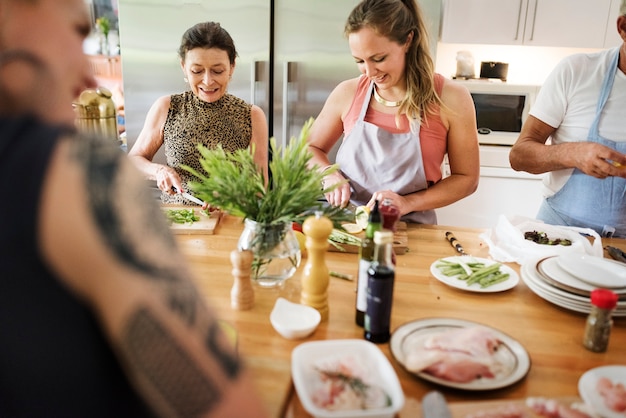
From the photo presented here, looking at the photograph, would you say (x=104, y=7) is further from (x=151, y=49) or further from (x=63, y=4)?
(x=63, y=4)

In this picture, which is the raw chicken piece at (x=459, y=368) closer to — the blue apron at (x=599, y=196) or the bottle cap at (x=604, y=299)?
the bottle cap at (x=604, y=299)

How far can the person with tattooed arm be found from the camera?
1.44ft

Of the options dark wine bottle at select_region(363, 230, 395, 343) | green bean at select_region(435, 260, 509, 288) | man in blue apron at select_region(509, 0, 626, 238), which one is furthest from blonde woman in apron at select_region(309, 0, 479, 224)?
dark wine bottle at select_region(363, 230, 395, 343)

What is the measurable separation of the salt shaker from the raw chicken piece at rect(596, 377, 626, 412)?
0.48 feet

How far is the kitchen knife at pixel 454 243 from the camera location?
158 cm

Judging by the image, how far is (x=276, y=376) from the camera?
0.94 m

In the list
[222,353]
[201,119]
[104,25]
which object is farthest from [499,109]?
[222,353]

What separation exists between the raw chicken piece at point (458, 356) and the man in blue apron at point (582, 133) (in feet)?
3.96

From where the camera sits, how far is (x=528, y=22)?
3309 mm

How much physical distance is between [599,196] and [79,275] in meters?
2.06

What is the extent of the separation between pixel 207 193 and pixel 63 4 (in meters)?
0.77

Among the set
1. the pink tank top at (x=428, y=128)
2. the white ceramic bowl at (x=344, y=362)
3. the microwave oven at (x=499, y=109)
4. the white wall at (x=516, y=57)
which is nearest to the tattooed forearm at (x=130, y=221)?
the white ceramic bowl at (x=344, y=362)

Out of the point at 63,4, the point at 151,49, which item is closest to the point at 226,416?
the point at 63,4

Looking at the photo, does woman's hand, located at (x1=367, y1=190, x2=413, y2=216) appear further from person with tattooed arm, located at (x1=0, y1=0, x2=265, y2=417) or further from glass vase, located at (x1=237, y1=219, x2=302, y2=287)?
person with tattooed arm, located at (x1=0, y1=0, x2=265, y2=417)
